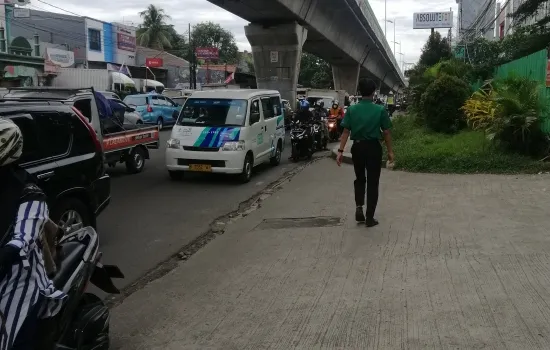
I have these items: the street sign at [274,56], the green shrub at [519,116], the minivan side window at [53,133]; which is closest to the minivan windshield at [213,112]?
the green shrub at [519,116]

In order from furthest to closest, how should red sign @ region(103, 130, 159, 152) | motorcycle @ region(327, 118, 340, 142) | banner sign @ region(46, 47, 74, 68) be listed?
banner sign @ region(46, 47, 74, 68) < motorcycle @ region(327, 118, 340, 142) < red sign @ region(103, 130, 159, 152)

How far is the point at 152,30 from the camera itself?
224ft

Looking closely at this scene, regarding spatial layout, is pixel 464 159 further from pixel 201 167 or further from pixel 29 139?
pixel 29 139

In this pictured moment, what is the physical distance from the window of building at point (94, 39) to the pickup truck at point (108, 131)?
37.4 metres

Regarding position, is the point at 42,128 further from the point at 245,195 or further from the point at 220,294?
the point at 245,195

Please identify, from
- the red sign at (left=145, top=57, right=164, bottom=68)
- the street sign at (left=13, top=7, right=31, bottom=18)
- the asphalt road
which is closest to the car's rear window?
the asphalt road

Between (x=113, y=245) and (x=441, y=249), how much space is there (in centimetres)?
383

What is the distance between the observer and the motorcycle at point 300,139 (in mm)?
15258

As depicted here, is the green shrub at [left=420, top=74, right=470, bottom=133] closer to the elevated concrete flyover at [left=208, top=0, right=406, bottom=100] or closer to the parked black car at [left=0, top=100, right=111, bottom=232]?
the elevated concrete flyover at [left=208, top=0, right=406, bottom=100]

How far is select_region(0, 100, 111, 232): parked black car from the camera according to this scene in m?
5.28

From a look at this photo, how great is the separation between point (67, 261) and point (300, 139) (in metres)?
12.2

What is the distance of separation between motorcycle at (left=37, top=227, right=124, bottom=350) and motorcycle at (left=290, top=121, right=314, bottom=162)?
11.7 meters

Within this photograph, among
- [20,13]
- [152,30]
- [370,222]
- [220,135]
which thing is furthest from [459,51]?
[152,30]

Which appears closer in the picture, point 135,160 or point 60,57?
point 135,160
